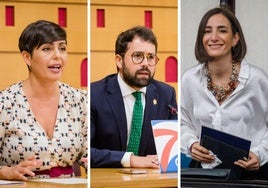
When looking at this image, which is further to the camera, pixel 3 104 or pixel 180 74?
pixel 180 74

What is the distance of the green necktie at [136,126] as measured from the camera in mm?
4039

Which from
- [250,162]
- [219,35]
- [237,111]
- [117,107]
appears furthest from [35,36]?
[250,162]

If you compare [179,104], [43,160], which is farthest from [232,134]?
[43,160]

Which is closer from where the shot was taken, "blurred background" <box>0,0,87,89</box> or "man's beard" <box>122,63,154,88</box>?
"blurred background" <box>0,0,87,89</box>

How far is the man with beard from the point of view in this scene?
4.00 metres

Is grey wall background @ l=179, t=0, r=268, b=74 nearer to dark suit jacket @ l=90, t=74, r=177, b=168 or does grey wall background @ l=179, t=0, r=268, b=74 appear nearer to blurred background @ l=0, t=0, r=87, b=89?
dark suit jacket @ l=90, t=74, r=177, b=168

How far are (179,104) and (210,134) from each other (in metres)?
0.32

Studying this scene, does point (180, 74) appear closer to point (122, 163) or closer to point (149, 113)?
point (149, 113)

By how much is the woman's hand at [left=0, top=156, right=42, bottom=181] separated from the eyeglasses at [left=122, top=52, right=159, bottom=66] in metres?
1.00

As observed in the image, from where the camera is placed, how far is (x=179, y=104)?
4.11 meters

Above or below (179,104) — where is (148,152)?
below

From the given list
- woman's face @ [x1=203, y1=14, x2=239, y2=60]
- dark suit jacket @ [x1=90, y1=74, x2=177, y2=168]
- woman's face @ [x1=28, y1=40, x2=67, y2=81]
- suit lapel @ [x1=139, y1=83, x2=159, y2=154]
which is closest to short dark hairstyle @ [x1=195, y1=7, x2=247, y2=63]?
woman's face @ [x1=203, y1=14, x2=239, y2=60]

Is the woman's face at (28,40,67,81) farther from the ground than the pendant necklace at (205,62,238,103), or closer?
farther from the ground

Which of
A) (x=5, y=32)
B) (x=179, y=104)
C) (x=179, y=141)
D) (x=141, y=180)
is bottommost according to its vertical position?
(x=141, y=180)
